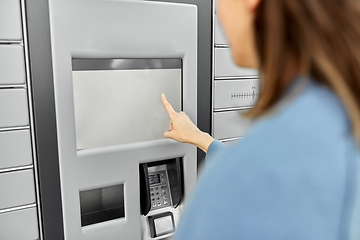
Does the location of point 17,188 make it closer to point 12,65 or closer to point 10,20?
point 12,65

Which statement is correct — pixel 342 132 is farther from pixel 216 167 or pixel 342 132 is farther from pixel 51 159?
pixel 51 159

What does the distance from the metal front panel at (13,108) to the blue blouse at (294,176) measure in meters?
0.91

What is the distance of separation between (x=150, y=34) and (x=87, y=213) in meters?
0.81

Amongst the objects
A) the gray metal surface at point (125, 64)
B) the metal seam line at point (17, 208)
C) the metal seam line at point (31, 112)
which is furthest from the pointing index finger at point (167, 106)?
the metal seam line at point (17, 208)

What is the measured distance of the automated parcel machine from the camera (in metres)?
1.22

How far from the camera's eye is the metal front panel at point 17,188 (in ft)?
3.91

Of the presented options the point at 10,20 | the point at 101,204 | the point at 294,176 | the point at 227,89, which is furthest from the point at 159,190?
the point at 294,176

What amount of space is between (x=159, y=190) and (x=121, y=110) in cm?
45

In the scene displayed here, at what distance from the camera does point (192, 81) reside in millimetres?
1478

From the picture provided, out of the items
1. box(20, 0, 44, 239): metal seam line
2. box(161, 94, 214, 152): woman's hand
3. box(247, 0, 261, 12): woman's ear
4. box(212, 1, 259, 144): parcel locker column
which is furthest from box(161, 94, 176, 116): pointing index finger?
box(247, 0, 261, 12): woman's ear

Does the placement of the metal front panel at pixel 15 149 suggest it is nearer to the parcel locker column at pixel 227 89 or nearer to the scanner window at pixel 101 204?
the scanner window at pixel 101 204

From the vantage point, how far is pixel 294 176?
0.48 metres

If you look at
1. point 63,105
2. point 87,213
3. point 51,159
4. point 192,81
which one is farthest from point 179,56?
point 87,213

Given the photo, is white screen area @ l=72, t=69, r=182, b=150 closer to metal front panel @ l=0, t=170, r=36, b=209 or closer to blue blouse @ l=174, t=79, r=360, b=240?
metal front panel @ l=0, t=170, r=36, b=209
